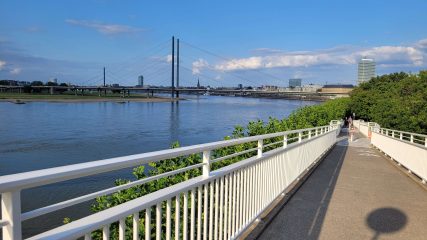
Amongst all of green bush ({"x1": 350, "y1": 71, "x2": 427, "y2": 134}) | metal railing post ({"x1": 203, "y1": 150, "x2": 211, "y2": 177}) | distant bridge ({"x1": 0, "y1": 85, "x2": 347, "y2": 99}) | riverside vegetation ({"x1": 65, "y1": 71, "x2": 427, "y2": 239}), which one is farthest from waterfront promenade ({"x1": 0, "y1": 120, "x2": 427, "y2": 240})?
distant bridge ({"x1": 0, "y1": 85, "x2": 347, "y2": 99})

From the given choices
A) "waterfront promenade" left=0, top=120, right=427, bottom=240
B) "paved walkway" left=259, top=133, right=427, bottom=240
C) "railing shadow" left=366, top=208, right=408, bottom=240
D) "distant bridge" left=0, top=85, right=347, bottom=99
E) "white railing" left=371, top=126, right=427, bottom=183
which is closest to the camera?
"waterfront promenade" left=0, top=120, right=427, bottom=240

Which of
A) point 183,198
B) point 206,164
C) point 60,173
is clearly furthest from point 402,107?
point 60,173

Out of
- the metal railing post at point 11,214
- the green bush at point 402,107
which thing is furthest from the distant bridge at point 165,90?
the metal railing post at point 11,214

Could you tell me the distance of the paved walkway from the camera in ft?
17.3

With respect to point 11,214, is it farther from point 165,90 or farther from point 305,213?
point 165,90

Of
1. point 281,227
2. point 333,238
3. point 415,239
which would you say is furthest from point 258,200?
point 415,239

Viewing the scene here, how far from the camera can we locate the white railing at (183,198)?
1.76 m

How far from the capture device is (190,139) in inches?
1202

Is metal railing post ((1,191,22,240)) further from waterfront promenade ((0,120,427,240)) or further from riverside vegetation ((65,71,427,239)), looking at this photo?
riverside vegetation ((65,71,427,239))

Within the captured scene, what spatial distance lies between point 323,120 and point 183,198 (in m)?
22.9

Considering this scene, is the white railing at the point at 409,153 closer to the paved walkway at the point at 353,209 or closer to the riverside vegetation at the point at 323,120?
the paved walkway at the point at 353,209

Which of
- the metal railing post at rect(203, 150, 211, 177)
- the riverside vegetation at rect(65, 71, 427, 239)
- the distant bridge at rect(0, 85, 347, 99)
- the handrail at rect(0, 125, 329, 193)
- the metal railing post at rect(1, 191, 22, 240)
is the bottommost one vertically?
the riverside vegetation at rect(65, 71, 427, 239)

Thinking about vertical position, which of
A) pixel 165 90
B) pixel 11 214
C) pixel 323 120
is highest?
pixel 165 90

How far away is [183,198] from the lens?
3.49 m
